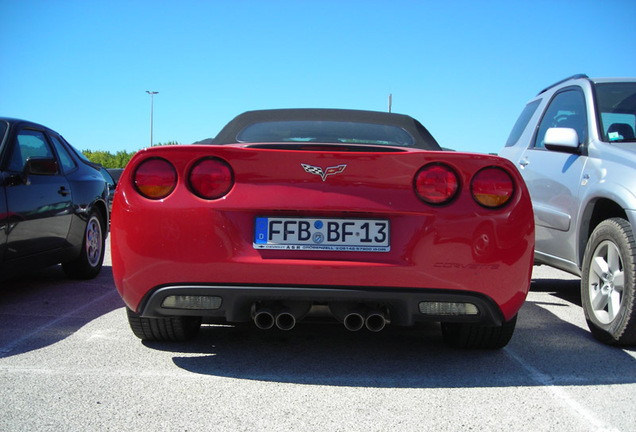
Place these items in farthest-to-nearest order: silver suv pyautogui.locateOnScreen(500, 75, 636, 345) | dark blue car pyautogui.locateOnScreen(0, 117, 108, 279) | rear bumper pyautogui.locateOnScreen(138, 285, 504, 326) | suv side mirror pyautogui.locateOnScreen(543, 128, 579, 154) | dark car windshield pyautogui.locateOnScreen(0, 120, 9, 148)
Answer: dark car windshield pyautogui.locateOnScreen(0, 120, 9, 148)
dark blue car pyautogui.locateOnScreen(0, 117, 108, 279)
suv side mirror pyautogui.locateOnScreen(543, 128, 579, 154)
silver suv pyautogui.locateOnScreen(500, 75, 636, 345)
rear bumper pyautogui.locateOnScreen(138, 285, 504, 326)

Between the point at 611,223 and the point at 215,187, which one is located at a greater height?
the point at 215,187

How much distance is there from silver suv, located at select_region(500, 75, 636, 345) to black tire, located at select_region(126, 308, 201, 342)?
2438mm

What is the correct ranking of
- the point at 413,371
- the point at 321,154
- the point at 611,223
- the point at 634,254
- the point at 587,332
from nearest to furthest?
1. the point at 321,154
2. the point at 413,371
3. the point at 634,254
4. the point at 611,223
5. the point at 587,332

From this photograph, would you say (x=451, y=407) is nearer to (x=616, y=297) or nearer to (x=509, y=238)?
(x=509, y=238)

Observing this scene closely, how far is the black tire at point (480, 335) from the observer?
11.4 feet

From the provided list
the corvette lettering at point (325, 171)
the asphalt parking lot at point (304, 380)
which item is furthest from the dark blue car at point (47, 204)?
the corvette lettering at point (325, 171)

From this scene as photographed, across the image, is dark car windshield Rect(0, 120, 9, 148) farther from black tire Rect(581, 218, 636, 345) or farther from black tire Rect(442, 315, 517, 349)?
black tire Rect(581, 218, 636, 345)

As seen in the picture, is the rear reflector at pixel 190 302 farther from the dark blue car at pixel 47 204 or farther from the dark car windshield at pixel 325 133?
the dark blue car at pixel 47 204

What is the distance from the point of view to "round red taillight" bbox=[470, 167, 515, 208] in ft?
9.95

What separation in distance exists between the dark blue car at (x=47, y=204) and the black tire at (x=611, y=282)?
12.9ft

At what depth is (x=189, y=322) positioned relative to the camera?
11.9 feet

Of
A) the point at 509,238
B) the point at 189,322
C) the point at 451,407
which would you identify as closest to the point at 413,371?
the point at 451,407

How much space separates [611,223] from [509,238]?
1223mm

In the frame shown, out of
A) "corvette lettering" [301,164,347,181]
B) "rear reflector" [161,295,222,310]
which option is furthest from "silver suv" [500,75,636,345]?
"rear reflector" [161,295,222,310]
